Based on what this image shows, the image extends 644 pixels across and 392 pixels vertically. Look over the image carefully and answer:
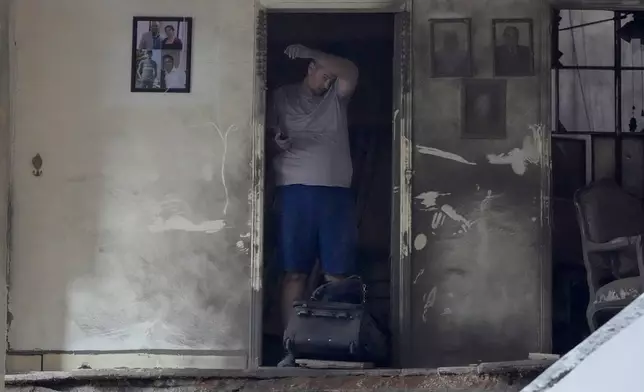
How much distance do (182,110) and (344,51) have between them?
91 cm

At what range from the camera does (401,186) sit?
3945 millimetres

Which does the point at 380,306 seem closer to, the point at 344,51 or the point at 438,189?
the point at 438,189

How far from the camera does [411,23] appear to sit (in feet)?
13.0

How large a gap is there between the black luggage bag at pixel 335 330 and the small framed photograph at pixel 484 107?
1.04 metres

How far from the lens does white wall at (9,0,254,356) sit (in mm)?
3943

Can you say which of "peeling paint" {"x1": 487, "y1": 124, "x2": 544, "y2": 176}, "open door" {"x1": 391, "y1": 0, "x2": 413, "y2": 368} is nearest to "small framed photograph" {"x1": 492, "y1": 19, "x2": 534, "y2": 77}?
"peeling paint" {"x1": 487, "y1": 124, "x2": 544, "y2": 176}

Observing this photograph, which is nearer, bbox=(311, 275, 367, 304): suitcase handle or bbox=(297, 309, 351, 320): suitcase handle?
bbox=(297, 309, 351, 320): suitcase handle

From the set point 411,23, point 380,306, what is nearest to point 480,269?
point 380,306

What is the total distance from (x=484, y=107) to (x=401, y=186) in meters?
0.59

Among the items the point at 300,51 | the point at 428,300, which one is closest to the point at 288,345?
the point at 428,300

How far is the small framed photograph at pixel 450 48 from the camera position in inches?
155

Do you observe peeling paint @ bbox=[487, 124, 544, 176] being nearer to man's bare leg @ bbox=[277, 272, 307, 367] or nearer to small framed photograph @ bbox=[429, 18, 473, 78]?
small framed photograph @ bbox=[429, 18, 473, 78]

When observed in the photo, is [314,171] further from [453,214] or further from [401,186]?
[453,214]

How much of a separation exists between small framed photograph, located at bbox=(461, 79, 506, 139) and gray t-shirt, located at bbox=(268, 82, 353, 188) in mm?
629
